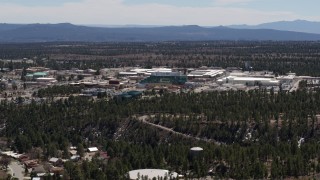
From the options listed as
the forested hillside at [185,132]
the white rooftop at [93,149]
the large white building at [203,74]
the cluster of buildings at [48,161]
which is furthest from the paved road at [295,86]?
the cluster of buildings at [48,161]

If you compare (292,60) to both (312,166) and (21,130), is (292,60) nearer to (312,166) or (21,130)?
(21,130)

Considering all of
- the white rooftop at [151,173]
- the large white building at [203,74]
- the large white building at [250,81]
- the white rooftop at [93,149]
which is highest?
the white rooftop at [151,173]

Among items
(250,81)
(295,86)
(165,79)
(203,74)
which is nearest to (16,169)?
(295,86)

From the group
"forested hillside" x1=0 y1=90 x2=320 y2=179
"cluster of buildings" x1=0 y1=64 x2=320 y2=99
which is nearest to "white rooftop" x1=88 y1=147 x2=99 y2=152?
"forested hillside" x1=0 y1=90 x2=320 y2=179

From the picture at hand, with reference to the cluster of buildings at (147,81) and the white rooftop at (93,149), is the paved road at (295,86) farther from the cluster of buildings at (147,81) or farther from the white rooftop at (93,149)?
the white rooftop at (93,149)

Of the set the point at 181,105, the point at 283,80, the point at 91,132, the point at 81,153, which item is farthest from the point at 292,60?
the point at 81,153

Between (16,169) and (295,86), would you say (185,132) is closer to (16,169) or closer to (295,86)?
(16,169)
